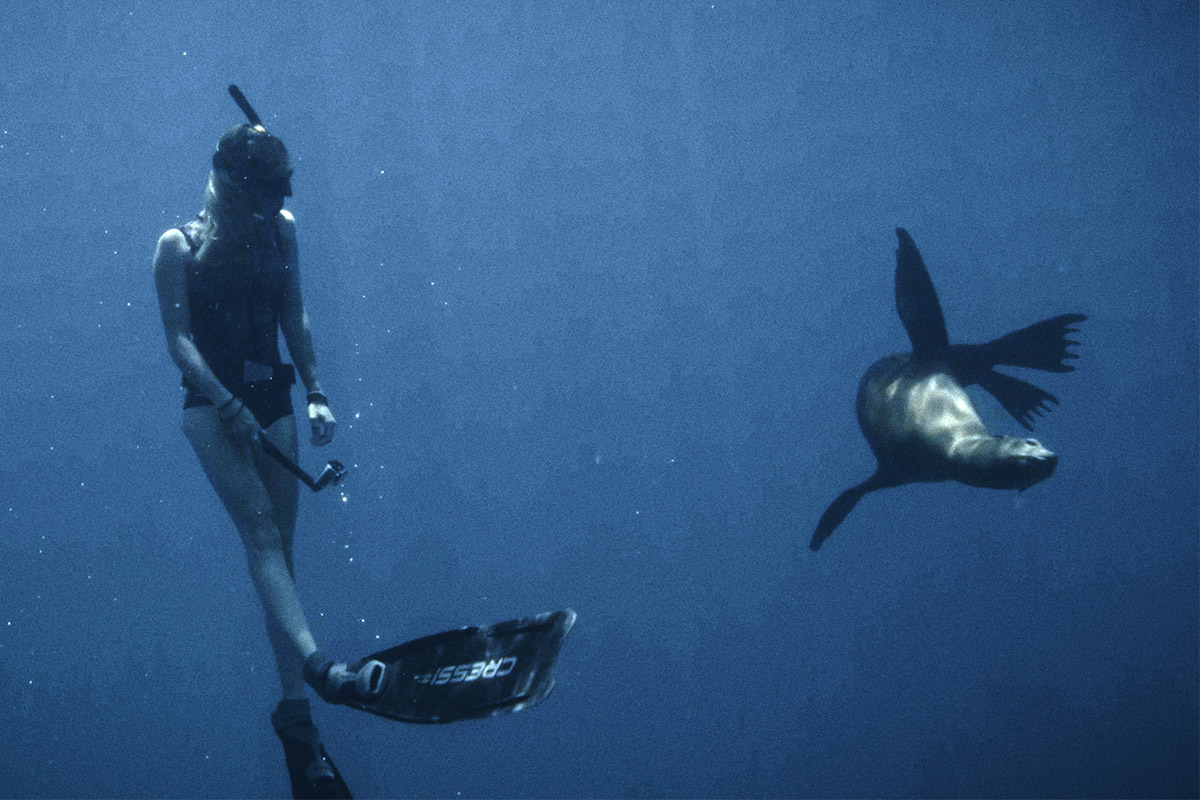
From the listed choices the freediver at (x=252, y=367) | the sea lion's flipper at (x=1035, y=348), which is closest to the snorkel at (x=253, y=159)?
the freediver at (x=252, y=367)

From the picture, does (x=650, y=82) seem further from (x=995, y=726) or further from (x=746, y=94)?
(x=995, y=726)

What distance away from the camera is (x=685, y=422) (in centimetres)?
1180

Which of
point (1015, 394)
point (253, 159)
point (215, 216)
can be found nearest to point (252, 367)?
point (215, 216)

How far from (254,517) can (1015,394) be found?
13.9 feet

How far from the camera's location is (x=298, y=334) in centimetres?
327

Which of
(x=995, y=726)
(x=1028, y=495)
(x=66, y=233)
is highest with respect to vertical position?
(x=66, y=233)

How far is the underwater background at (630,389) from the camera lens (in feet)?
28.4

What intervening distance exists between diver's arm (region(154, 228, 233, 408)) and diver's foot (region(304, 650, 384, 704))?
3.62 ft

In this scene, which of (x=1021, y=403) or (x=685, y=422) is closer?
(x=1021, y=403)

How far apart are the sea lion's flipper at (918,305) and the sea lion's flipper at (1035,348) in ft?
1.04

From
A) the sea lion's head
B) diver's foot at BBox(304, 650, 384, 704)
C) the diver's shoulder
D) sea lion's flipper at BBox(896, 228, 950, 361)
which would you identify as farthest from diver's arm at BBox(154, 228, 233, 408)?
sea lion's flipper at BBox(896, 228, 950, 361)

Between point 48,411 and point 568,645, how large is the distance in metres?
7.18

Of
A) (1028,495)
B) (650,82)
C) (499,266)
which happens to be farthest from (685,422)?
(1028,495)

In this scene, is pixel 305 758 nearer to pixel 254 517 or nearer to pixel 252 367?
pixel 254 517
